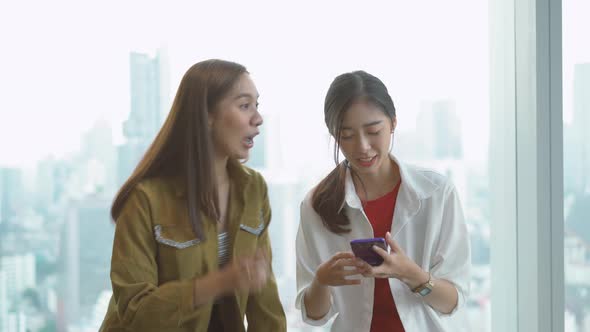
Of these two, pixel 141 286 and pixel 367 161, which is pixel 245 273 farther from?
pixel 367 161

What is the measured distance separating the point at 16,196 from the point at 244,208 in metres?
1.13

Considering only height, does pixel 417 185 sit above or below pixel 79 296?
above

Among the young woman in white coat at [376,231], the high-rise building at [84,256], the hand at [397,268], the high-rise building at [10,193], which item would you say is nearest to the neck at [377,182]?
the young woman in white coat at [376,231]

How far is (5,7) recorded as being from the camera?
8.53 feet

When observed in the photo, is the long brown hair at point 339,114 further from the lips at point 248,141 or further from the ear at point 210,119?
the ear at point 210,119

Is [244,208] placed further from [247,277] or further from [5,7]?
[5,7]

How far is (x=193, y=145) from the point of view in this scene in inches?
73.7

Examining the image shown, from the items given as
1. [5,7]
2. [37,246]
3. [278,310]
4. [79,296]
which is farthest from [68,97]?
[278,310]

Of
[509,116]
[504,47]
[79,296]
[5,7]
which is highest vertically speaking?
[5,7]

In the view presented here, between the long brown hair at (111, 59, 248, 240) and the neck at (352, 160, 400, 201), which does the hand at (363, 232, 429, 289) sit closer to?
the neck at (352, 160, 400, 201)

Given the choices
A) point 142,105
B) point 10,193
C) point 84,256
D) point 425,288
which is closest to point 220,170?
point 425,288

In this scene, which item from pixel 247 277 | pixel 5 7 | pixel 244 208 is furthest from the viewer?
pixel 5 7

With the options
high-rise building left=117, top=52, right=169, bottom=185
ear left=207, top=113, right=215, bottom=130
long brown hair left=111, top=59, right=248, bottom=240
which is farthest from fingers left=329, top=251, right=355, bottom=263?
high-rise building left=117, top=52, right=169, bottom=185

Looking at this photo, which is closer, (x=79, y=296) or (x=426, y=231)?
(x=426, y=231)
